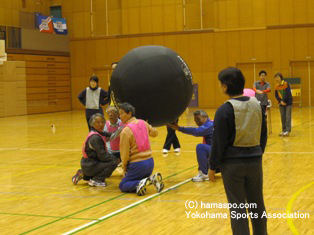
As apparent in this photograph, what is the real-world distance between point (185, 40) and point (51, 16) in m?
8.16

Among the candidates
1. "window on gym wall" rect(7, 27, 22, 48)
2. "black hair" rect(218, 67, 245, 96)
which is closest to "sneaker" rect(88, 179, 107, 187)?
"black hair" rect(218, 67, 245, 96)

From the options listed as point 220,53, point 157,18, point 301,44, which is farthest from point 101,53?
point 301,44

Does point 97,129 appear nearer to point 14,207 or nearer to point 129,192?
point 129,192

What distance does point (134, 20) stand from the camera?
3091 centimetres

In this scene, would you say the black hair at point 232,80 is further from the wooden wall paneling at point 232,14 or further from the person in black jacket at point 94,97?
the wooden wall paneling at point 232,14

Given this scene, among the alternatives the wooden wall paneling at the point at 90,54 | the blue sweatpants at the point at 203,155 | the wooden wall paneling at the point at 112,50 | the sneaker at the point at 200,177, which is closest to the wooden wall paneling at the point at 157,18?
the wooden wall paneling at the point at 112,50

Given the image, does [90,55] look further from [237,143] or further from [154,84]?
[237,143]

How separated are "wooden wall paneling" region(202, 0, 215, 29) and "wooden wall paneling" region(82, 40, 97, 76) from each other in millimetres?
7139

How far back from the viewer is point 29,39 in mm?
29047

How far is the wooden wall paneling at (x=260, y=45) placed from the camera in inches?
1129

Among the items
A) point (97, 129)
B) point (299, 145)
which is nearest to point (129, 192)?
point (97, 129)

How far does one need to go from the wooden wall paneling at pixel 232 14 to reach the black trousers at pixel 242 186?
25595 mm

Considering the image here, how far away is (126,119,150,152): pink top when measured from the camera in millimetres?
7113

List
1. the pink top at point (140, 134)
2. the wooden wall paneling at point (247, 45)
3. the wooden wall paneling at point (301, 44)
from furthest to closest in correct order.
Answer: the wooden wall paneling at point (247, 45), the wooden wall paneling at point (301, 44), the pink top at point (140, 134)
